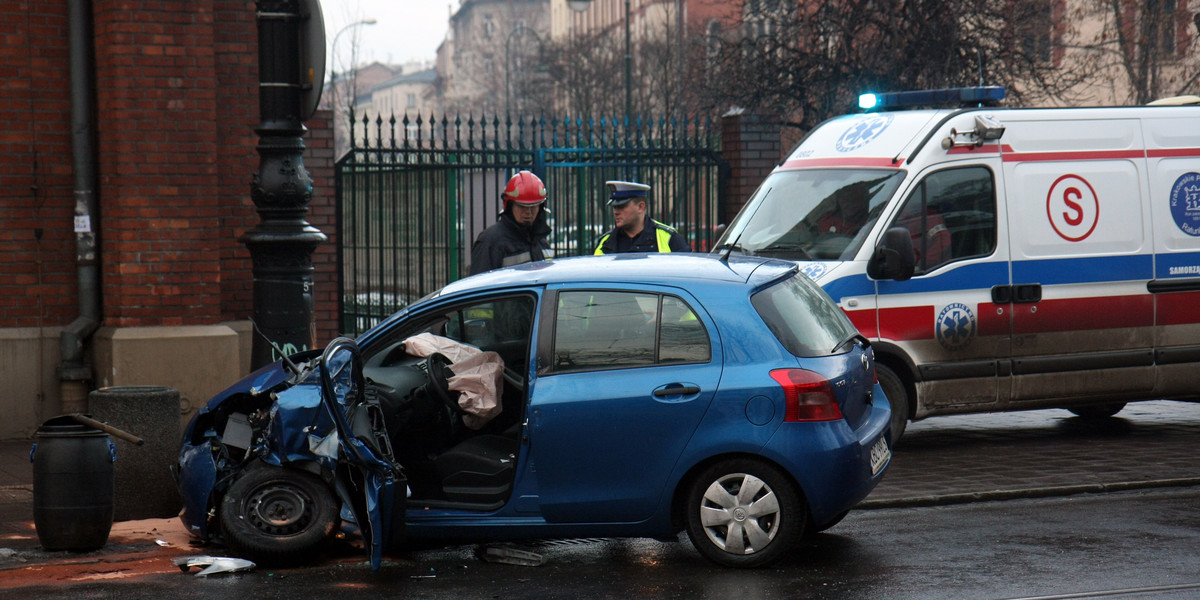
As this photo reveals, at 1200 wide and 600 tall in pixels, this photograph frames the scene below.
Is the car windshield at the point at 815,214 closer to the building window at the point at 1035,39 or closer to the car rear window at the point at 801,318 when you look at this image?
the car rear window at the point at 801,318

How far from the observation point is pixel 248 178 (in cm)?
1066

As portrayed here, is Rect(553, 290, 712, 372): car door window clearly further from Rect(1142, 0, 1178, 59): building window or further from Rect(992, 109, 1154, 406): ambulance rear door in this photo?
Rect(1142, 0, 1178, 59): building window

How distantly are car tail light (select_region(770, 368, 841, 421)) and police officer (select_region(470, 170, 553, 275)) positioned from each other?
279cm

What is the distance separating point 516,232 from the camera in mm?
8492

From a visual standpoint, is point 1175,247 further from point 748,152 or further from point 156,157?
point 156,157

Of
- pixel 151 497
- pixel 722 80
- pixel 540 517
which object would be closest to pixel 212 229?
pixel 151 497

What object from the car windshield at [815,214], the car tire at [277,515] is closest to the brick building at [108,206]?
the car tire at [277,515]

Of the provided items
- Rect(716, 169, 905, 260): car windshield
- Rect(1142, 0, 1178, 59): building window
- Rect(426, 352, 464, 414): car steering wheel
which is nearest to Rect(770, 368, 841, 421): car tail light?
Rect(426, 352, 464, 414): car steering wheel

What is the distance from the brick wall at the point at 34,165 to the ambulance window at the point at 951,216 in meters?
6.44

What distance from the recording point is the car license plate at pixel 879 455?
20.3 feet

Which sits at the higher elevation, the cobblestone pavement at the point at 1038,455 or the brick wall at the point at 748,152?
the brick wall at the point at 748,152

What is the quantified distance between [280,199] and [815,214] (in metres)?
3.76

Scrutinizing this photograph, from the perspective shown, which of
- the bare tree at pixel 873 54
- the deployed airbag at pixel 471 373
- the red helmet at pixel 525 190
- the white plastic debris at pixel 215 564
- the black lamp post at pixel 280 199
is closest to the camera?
the white plastic debris at pixel 215 564

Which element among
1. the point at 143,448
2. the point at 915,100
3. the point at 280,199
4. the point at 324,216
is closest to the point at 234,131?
the point at 324,216
